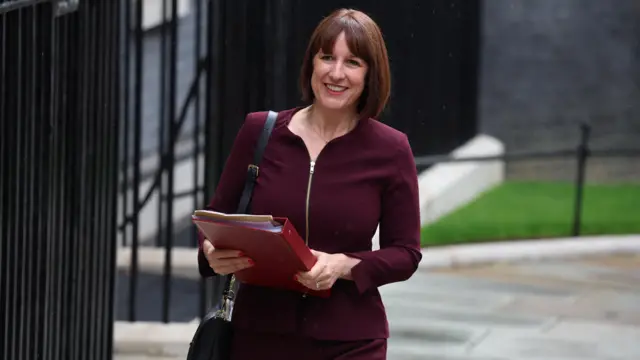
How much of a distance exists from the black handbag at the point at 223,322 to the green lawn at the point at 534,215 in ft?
27.8

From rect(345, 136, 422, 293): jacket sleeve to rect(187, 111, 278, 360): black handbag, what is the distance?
342 mm

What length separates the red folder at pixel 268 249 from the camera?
368cm

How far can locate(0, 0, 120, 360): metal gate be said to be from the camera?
4.67 metres

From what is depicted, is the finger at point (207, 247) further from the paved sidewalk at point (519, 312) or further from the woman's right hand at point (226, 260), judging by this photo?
the paved sidewalk at point (519, 312)

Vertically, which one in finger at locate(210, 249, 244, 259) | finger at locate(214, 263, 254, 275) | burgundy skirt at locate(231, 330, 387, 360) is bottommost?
burgundy skirt at locate(231, 330, 387, 360)

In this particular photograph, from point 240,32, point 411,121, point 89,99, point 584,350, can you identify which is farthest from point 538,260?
point 89,99

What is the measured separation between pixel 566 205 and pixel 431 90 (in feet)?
8.54

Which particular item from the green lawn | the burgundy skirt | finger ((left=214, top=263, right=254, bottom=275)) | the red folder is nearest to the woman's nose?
the red folder

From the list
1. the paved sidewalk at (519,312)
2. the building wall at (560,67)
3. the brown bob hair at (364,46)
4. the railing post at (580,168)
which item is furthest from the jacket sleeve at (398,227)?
the building wall at (560,67)

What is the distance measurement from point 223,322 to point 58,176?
1.41 metres

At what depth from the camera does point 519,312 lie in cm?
981

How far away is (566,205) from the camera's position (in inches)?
617

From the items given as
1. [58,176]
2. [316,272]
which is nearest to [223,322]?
[316,272]

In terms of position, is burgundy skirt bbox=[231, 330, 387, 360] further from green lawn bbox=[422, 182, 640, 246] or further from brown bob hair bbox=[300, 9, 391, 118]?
green lawn bbox=[422, 182, 640, 246]
